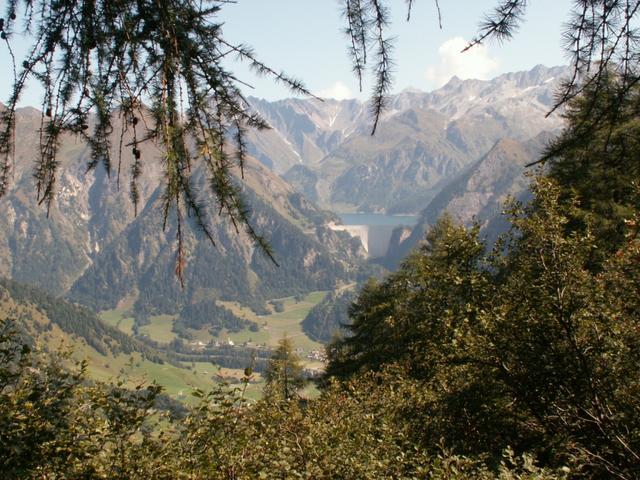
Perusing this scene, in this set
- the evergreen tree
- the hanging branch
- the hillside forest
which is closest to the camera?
the hanging branch

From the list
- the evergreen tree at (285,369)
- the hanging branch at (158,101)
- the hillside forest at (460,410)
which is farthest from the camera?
the evergreen tree at (285,369)

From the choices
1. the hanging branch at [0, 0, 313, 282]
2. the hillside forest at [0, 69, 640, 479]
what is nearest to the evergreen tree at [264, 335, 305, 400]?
the hillside forest at [0, 69, 640, 479]

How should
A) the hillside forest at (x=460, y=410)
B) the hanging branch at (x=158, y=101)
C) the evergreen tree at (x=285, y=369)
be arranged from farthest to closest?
1. the evergreen tree at (x=285, y=369)
2. the hillside forest at (x=460, y=410)
3. the hanging branch at (x=158, y=101)

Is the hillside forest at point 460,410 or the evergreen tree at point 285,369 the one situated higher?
the hillside forest at point 460,410

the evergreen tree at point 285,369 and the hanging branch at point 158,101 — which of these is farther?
the evergreen tree at point 285,369

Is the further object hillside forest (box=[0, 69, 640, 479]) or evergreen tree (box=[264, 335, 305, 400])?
evergreen tree (box=[264, 335, 305, 400])

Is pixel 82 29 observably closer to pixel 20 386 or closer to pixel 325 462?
pixel 20 386

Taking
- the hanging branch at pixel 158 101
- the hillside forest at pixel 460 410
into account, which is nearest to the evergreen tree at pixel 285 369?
the hillside forest at pixel 460 410

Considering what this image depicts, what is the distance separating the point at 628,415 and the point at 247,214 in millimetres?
6723

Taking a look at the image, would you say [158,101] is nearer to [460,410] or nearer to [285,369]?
[460,410]

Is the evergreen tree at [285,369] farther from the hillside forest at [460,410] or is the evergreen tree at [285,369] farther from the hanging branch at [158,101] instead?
the hanging branch at [158,101]

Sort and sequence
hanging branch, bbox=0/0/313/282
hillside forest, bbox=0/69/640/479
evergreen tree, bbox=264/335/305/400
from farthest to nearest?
evergreen tree, bbox=264/335/305/400, hillside forest, bbox=0/69/640/479, hanging branch, bbox=0/0/313/282

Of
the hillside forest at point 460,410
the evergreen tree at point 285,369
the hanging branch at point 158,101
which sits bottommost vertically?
the evergreen tree at point 285,369

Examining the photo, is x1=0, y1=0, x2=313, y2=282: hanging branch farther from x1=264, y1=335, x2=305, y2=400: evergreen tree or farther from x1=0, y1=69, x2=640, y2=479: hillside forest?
x1=264, y1=335, x2=305, y2=400: evergreen tree
